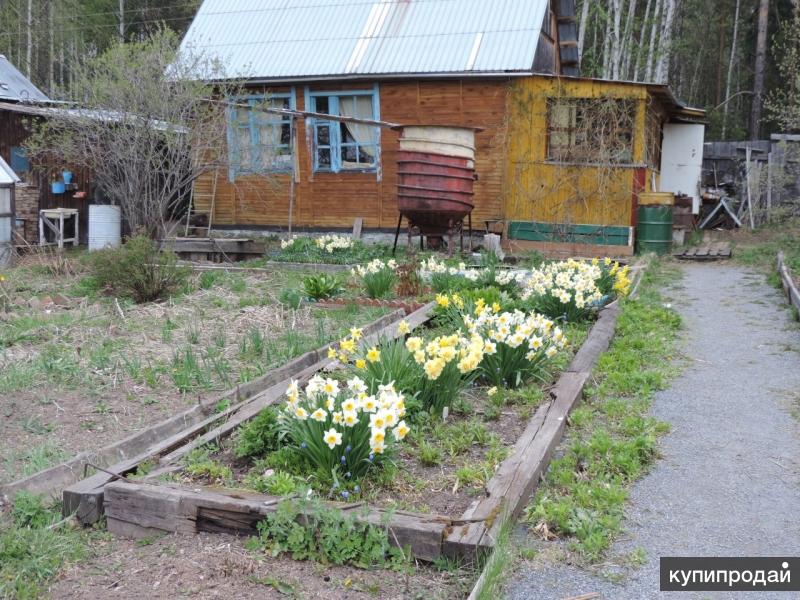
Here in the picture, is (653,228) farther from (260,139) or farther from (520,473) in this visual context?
(520,473)

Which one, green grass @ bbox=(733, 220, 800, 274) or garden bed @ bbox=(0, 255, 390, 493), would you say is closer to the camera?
garden bed @ bbox=(0, 255, 390, 493)

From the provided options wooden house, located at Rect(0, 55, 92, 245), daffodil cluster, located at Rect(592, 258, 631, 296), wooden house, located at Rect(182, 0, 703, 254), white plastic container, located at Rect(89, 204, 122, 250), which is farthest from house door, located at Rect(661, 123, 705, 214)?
wooden house, located at Rect(0, 55, 92, 245)

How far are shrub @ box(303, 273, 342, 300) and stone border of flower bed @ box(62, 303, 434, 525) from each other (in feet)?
Result: 7.05

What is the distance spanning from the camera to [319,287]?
7.84 m

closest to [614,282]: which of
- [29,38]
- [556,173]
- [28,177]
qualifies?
[556,173]

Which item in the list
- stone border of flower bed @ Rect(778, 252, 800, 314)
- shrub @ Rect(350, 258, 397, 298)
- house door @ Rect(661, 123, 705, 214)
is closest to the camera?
stone border of flower bed @ Rect(778, 252, 800, 314)

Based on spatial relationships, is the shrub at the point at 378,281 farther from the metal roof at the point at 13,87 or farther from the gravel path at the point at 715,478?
the metal roof at the point at 13,87

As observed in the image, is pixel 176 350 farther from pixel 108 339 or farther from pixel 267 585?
pixel 267 585

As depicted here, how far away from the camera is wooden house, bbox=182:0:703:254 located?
1346cm

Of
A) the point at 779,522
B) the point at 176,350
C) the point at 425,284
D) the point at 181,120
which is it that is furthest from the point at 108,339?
the point at 181,120

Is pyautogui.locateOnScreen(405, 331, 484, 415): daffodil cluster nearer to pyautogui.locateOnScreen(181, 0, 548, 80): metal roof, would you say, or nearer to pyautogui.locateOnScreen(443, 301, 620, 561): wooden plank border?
pyautogui.locateOnScreen(443, 301, 620, 561): wooden plank border

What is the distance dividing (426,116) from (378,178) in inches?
56.8

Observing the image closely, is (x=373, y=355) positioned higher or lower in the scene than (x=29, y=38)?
lower

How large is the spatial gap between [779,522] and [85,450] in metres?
3.26
